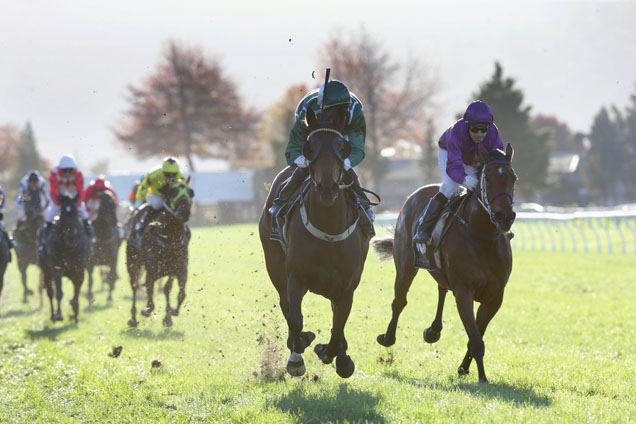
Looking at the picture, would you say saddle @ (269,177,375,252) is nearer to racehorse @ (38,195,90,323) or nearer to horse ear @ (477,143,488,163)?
horse ear @ (477,143,488,163)

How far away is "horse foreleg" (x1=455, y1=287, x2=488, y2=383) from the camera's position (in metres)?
6.25

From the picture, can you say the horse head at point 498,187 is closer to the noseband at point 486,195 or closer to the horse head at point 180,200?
the noseband at point 486,195

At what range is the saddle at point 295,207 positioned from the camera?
6.17 m

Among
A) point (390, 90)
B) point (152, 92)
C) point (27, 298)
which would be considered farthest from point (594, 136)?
point (27, 298)

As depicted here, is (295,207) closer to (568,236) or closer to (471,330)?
(471,330)

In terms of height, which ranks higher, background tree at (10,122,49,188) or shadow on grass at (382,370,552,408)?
background tree at (10,122,49,188)

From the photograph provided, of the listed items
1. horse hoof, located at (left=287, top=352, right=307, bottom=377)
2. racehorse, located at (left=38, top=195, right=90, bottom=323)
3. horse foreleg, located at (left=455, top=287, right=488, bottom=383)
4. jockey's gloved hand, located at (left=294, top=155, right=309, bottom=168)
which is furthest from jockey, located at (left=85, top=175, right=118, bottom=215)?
horse foreleg, located at (left=455, top=287, right=488, bottom=383)

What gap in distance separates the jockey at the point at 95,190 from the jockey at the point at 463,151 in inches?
313

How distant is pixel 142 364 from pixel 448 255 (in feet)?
11.4

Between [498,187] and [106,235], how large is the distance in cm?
948

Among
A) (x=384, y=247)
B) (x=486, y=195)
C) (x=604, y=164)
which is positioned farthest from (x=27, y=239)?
(x=604, y=164)

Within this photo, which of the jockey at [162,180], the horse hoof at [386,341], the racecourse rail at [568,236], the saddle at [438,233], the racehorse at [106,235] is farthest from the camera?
the racecourse rail at [568,236]

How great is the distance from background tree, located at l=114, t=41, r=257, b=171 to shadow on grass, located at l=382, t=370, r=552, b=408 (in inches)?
2138

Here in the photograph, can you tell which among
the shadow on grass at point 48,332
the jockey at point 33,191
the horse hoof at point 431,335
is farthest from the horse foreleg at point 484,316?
the jockey at point 33,191
